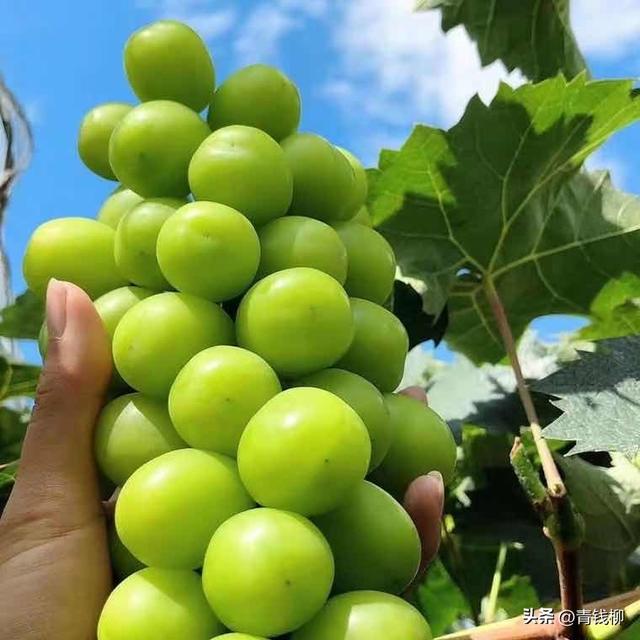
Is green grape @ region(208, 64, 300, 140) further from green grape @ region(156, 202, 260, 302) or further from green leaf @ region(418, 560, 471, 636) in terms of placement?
green leaf @ region(418, 560, 471, 636)

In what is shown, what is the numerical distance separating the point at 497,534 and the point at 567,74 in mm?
657

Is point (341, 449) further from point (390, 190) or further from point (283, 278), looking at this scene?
point (390, 190)

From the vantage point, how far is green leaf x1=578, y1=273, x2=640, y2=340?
115 cm

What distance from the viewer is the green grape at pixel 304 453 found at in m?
0.54

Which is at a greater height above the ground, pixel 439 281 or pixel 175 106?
pixel 175 106

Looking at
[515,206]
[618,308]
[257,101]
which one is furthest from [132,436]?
[618,308]

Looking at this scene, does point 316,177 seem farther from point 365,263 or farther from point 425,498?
point 425,498

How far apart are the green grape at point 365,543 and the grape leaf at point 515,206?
1.63 feet

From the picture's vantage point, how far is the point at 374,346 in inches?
27.7

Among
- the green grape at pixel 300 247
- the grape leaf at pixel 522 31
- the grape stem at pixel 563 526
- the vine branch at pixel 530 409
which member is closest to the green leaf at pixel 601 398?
the vine branch at pixel 530 409

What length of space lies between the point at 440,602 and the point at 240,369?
2.46 feet

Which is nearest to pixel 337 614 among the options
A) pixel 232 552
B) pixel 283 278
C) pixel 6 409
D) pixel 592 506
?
pixel 232 552

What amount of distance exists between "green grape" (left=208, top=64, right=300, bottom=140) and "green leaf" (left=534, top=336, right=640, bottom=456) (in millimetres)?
338

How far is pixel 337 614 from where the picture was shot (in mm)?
546
